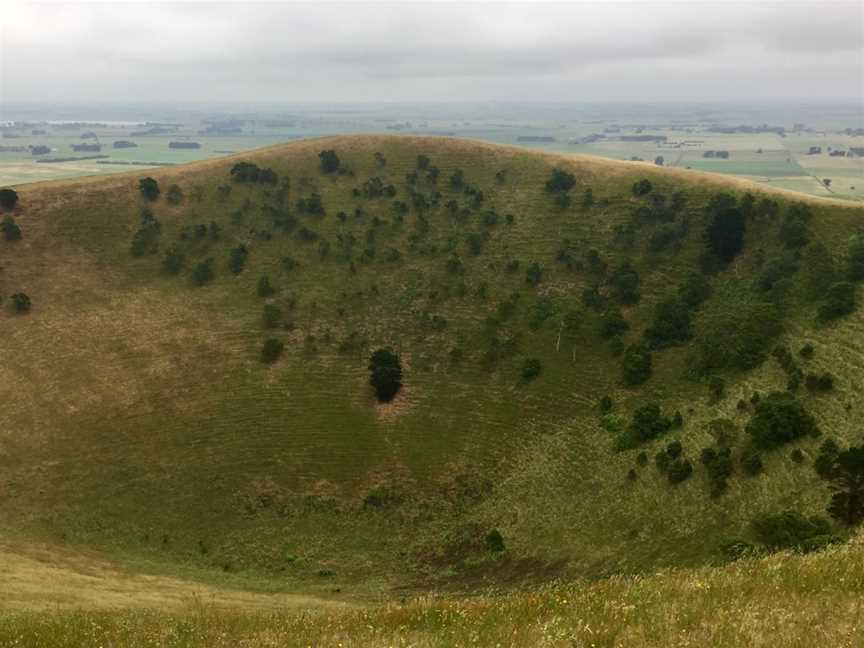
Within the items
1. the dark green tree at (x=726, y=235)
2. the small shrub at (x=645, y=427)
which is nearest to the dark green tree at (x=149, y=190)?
the small shrub at (x=645, y=427)

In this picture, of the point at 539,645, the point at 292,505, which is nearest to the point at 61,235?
the point at 292,505

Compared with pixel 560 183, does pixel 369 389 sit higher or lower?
lower

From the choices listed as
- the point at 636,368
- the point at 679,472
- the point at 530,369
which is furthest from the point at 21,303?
the point at 679,472

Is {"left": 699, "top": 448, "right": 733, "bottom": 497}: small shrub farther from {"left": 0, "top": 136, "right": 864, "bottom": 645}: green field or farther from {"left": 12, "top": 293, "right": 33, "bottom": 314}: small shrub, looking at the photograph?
{"left": 12, "top": 293, "right": 33, "bottom": 314}: small shrub

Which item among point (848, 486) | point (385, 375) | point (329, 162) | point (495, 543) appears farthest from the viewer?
point (329, 162)

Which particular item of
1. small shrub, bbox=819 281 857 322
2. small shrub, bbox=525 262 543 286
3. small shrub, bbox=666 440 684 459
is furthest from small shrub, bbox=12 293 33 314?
small shrub, bbox=819 281 857 322

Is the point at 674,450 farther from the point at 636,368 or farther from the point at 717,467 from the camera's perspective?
the point at 636,368
